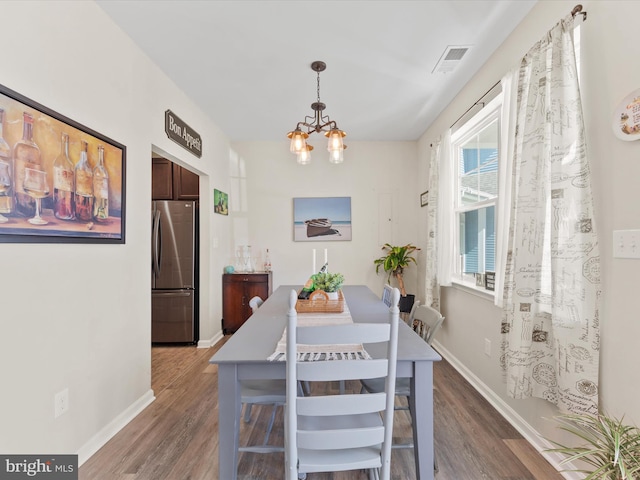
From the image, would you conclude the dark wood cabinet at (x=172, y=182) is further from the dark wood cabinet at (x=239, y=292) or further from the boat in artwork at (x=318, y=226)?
the boat in artwork at (x=318, y=226)

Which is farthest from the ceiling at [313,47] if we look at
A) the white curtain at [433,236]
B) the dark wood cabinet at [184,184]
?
the dark wood cabinet at [184,184]

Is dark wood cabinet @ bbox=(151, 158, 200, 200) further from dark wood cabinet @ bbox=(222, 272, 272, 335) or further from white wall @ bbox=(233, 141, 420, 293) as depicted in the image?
dark wood cabinet @ bbox=(222, 272, 272, 335)

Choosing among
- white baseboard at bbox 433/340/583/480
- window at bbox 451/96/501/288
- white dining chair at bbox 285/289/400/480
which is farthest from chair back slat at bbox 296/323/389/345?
window at bbox 451/96/501/288

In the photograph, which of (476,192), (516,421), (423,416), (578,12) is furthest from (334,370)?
(476,192)

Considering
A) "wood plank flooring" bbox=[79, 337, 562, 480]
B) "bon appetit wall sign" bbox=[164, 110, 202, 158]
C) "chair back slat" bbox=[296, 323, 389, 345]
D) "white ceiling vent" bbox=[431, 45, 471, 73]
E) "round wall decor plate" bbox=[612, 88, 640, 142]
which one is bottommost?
"wood plank flooring" bbox=[79, 337, 562, 480]

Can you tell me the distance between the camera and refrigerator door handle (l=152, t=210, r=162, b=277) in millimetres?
3760

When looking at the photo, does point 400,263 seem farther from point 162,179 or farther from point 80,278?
point 80,278

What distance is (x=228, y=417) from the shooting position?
1388mm

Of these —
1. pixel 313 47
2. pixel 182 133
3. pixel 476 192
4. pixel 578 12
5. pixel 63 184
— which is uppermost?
pixel 313 47

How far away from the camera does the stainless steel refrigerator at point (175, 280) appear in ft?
12.6

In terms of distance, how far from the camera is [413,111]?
3709mm

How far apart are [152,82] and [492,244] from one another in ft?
10.5

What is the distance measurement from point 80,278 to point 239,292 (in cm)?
249

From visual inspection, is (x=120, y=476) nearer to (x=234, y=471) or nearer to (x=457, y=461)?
(x=234, y=471)
